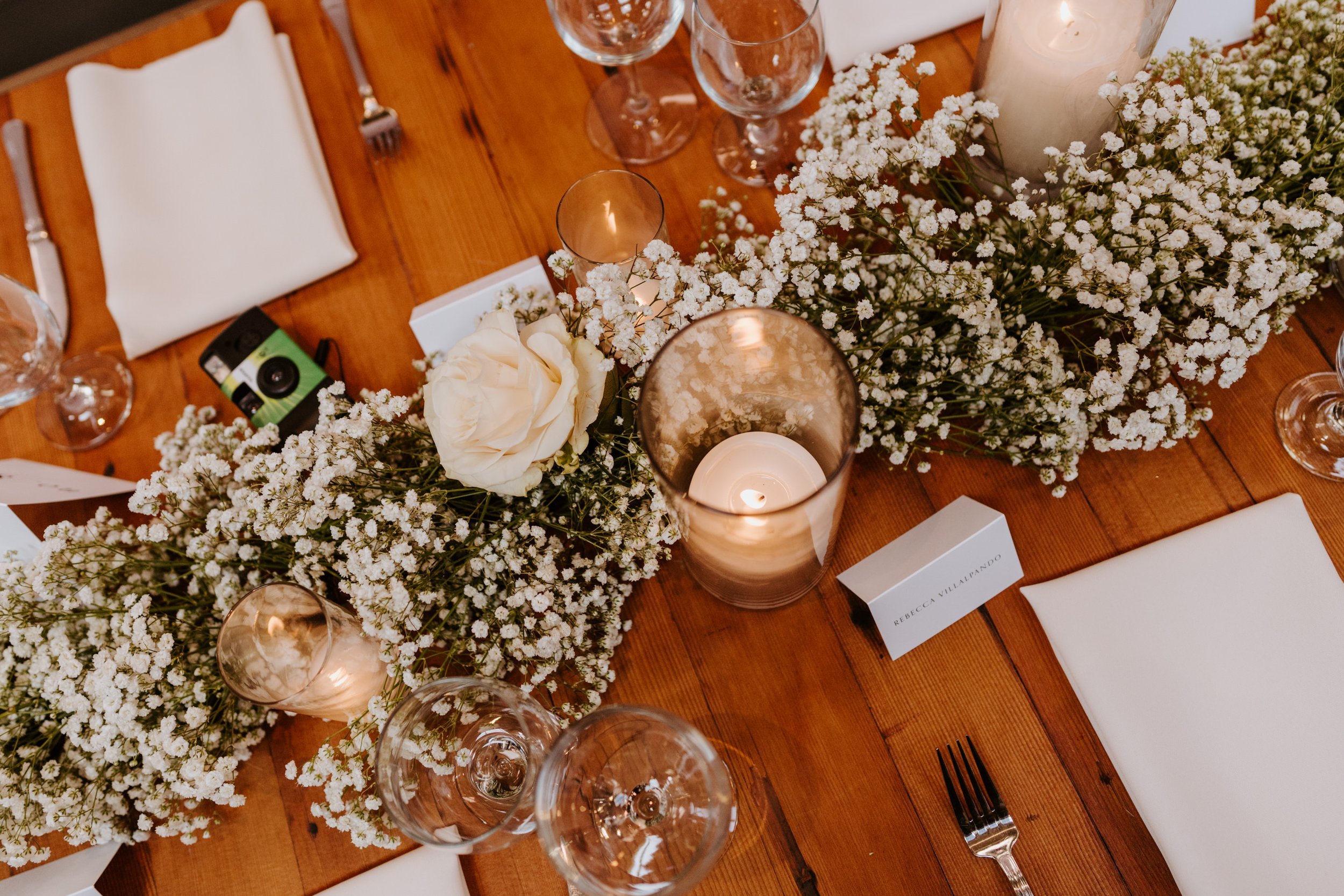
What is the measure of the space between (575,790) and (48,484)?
0.84 meters

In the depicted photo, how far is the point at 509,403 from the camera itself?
837 millimetres

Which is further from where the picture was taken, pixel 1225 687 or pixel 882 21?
pixel 882 21

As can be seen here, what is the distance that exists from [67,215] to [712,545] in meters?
1.24

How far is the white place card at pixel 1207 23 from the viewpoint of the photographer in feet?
3.88

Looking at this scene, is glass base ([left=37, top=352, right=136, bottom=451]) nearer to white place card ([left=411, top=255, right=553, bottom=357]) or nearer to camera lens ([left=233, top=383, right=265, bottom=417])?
camera lens ([left=233, top=383, right=265, bottom=417])

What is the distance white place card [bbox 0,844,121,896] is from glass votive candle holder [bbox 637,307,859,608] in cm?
80

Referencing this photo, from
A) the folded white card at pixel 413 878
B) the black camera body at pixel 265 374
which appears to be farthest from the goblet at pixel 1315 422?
the black camera body at pixel 265 374

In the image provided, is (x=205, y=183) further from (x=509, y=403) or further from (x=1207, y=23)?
(x=1207, y=23)

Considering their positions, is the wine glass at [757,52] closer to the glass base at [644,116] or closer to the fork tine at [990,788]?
the glass base at [644,116]

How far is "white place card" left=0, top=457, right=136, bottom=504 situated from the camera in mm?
1073

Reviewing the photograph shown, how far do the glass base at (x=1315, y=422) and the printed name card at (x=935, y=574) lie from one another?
0.39 meters

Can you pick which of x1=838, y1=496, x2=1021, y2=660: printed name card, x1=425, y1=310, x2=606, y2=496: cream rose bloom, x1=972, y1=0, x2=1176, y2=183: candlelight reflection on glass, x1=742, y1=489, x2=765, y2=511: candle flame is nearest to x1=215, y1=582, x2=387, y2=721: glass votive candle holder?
x1=425, y1=310, x2=606, y2=496: cream rose bloom

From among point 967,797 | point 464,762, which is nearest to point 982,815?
point 967,797

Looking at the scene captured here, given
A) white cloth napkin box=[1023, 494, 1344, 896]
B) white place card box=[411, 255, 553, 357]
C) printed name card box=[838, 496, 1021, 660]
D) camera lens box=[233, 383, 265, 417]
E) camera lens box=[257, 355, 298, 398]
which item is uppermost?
white place card box=[411, 255, 553, 357]
